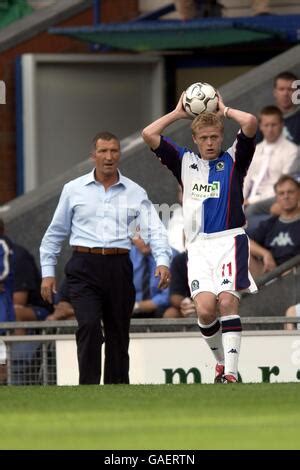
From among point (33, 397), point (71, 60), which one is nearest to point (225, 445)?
point (33, 397)

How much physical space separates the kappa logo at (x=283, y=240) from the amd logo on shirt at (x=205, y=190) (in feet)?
12.8

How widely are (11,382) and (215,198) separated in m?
4.27

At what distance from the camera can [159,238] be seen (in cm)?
1548

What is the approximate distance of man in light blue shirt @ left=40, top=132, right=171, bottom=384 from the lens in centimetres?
1534

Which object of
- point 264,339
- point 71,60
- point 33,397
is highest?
point 71,60

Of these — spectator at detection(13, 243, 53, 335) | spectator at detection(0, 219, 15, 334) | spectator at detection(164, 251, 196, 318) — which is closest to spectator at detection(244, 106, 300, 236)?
spectator at detection(164, 251, 196, 318)

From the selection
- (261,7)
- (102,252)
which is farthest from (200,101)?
(261,7)

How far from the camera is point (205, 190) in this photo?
47.3 ft

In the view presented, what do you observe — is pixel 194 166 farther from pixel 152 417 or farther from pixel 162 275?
pixel 152 417

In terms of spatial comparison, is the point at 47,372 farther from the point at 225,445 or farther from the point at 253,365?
the point at 225,445

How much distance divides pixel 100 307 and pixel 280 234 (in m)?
3.37

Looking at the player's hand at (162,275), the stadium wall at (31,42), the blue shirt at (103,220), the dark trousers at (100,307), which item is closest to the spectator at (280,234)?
the blue shirt at (103,220)

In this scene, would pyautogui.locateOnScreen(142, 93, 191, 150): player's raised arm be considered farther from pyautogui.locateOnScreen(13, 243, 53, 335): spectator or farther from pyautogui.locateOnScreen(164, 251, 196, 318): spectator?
pyautogui.locateOnScreen(13, 243, 53, 335): spectator
